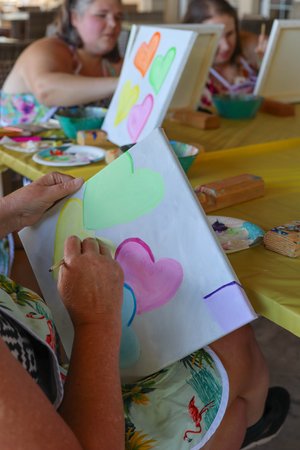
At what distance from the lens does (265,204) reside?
1.19m

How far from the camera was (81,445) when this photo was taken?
0.71 m

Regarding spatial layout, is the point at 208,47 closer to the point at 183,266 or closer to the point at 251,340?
the point at 251,340

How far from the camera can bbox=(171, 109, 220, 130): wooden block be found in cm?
183

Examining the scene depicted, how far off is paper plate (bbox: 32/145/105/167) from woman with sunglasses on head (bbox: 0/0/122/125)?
1.46 ft

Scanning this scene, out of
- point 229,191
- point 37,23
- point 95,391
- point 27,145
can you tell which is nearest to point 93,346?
point 95,391

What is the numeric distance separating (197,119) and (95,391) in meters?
1.26

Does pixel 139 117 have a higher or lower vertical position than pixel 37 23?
higher

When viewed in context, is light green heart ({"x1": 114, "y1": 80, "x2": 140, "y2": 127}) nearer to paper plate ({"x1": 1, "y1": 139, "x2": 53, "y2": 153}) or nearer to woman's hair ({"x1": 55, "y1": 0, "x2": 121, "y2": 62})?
paper plate ({"x1": 1, "y1": 139, "x2": 53, "y2": 153})

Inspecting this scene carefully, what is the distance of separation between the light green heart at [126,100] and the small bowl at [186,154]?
309 millimetres

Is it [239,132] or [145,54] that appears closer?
[145,54]

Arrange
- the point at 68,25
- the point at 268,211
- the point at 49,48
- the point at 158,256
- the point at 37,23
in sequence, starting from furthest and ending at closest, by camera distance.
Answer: the point at 37,23 → the point at 68,25 → the point at 49,48 → the point at 268,211 → the point at 158,256

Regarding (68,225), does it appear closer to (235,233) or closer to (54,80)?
(235,233)

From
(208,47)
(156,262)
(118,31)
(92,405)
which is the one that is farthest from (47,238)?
(118,31)

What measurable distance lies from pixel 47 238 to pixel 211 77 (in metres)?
1.70
